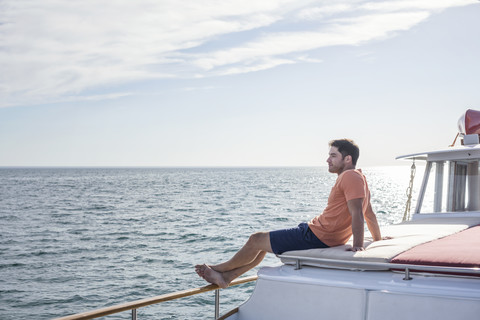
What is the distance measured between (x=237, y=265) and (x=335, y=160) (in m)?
1.31

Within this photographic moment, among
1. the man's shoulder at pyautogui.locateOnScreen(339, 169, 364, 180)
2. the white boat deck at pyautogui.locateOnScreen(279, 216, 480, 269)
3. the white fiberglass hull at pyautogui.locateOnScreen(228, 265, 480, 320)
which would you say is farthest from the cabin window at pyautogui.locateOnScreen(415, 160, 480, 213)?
the white fiberglass hull at pyautogui.locateOnScreen(228, 265, 480, 320)

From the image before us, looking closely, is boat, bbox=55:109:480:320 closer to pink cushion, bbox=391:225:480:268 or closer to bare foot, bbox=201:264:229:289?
pink cushion, bbox=391:225:480:268

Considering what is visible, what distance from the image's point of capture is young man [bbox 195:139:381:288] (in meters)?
4.45

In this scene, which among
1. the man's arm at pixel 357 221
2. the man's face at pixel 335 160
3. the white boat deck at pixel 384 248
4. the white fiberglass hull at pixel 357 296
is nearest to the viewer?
the white fiberglass hull at pixel 357 296

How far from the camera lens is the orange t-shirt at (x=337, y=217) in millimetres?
4516

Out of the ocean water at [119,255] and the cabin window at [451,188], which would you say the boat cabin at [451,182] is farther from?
the ocean water at [119,255]

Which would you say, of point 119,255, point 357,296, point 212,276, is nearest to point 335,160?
point 357,296

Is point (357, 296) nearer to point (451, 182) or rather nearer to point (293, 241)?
point (293, 241)

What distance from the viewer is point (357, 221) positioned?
4.38 metres

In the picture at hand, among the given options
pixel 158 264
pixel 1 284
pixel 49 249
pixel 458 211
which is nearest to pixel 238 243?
pixel 158 264

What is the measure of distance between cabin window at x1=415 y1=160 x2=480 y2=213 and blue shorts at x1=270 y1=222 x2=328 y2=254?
141 inches

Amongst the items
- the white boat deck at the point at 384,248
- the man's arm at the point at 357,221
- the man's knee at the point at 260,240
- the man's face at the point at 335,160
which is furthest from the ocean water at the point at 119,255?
the man's arm at the point at 357,221

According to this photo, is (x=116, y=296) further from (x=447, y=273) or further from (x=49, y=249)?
(x=447, y=273)

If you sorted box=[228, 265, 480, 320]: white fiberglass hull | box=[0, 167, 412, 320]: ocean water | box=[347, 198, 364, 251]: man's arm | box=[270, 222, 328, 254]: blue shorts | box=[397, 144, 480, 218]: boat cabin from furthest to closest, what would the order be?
Result: 1. box=[0, 167, 412, 320]: ocean water
2. box=[397, 144, 480, 218]: boat cabin
3. box=[270, 222, 328, 254]: blue shorts
4. box=[347, 198, 364, 251]: man's arm
5. box=[228, 265, 480, 320]: white fiberglass hull
